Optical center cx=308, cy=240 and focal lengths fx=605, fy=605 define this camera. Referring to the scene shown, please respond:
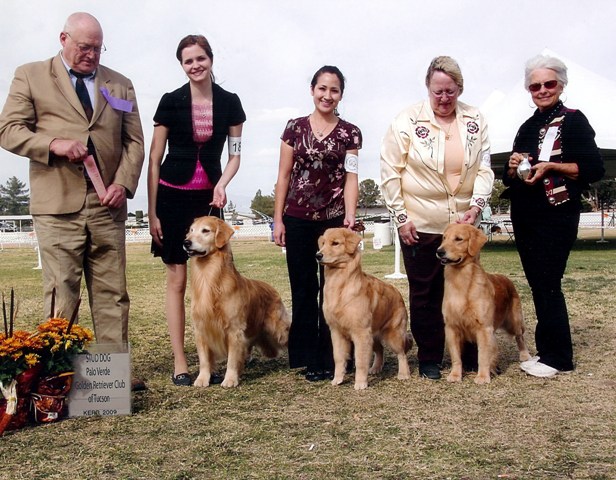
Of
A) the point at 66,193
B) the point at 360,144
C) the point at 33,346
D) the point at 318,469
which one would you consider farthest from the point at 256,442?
the point at 360,144

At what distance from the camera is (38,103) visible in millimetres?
3688

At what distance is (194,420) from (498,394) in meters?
1.99

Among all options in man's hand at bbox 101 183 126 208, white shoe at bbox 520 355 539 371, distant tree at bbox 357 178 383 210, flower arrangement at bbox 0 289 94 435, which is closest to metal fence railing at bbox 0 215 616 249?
white shoe at bbox 520 355 539 371

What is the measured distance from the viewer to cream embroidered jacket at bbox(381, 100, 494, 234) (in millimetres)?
4355

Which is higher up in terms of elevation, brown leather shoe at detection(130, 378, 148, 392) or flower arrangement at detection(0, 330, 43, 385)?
flower arrangement at detection(0, 330, 43, 385)

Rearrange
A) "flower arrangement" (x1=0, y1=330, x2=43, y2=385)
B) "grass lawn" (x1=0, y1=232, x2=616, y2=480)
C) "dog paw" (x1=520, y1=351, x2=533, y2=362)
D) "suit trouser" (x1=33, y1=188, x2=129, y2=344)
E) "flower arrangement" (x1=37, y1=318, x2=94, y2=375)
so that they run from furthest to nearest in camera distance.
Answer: "dog paw" (x1=520, y1=351, x2=533, y2=362) → "suit trouser" (x1=33, y1=188, x2=129, y2=344) → "flower arrangement" (x1=37, y1=318, x2=94, y2=375) → "flower arrangement" (x1=0, y1=330, x2=43, y2=385) → "grass lawn" (x1=0, y1=232, x2=616, y2=480)

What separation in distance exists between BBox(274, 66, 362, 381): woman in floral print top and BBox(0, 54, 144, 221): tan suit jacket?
3.81 ft

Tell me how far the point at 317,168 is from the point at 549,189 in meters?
1.66

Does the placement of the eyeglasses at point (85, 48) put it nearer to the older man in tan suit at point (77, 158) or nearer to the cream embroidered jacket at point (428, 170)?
the older man in tan suit at point (77, 158)

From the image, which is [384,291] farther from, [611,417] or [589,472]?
[589,472]

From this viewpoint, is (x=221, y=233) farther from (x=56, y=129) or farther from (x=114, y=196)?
(x=56, y=129)

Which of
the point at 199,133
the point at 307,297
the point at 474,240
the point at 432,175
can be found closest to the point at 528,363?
the point at 474,240

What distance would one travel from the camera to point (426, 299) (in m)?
4.61

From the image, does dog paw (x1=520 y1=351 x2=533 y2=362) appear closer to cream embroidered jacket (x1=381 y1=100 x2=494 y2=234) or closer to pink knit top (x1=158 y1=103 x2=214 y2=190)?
cream embroidered jacket (x1=381 y1=100 x2=494 y2=234)
